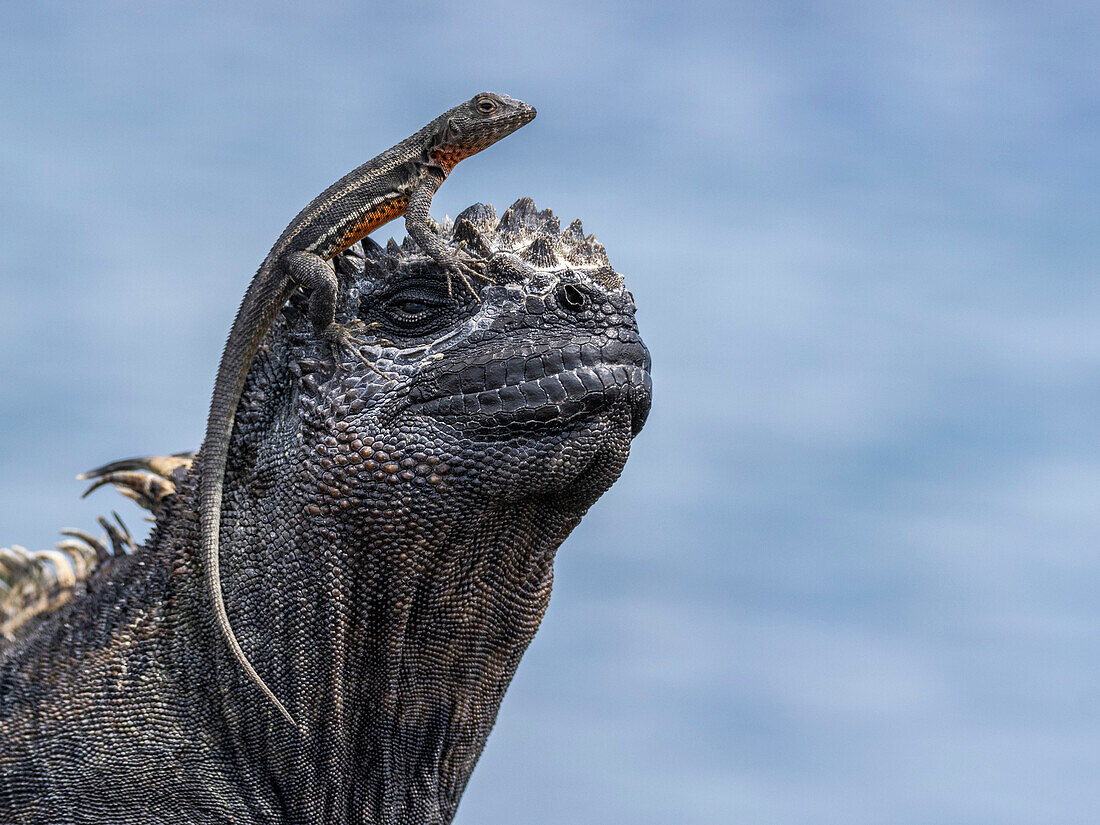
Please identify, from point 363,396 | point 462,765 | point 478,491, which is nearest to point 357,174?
point 363,396

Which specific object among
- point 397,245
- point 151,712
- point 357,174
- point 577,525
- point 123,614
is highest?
point 357,174

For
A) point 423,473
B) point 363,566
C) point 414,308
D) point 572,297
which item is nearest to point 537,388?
point 572,297

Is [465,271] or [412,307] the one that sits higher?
[465,271]

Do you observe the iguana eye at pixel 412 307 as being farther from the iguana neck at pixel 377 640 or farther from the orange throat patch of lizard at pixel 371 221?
the iguana neck at pixel 377 640

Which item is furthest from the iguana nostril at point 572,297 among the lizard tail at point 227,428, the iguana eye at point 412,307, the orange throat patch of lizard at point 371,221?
the lizard tail at point 227,428

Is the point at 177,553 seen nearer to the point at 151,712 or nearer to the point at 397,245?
the point at 151,712

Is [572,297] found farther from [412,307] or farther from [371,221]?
[371,221]
